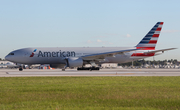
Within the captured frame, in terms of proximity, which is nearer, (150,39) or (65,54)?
(65,54)

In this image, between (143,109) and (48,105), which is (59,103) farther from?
(143,109)

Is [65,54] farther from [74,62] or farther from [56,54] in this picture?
[74,62]

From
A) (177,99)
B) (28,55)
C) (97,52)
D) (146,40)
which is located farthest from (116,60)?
(177,99)

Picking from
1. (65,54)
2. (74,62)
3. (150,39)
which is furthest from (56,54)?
(150,39)

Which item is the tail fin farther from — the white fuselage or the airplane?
the white fuselage

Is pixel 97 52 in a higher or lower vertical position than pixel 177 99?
higher

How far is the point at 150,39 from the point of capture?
4434 centimetres

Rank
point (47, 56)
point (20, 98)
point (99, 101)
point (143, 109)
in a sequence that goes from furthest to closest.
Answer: point (47, 56) → point (20, 98) → point (99, 101) → point (143, 109)

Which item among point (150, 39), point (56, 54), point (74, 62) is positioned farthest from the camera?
point (150, 39)

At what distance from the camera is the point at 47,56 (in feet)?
138

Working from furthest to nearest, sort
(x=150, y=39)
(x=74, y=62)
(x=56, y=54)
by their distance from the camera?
(x=150, y=39)
(x=56, y=54)
(x=74, y=62)

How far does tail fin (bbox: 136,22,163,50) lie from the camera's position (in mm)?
44125

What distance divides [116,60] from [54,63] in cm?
1138

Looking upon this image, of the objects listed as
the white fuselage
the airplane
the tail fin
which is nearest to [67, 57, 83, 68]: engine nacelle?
the airplane
